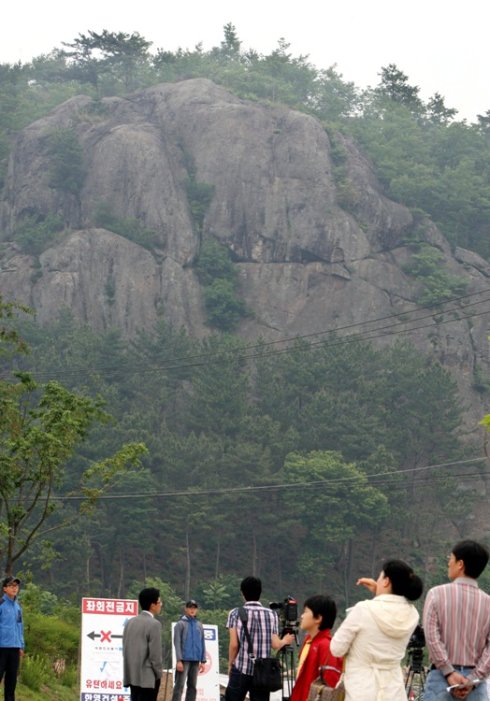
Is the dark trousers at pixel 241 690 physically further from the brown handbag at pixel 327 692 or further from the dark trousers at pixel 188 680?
the dark trousers at pixel 188 680

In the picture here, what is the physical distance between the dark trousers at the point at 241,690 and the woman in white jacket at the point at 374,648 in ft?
10.4

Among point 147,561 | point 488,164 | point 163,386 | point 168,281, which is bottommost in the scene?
point 147,561

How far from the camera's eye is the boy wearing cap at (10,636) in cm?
1369

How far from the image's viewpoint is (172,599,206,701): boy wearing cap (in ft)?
53.3

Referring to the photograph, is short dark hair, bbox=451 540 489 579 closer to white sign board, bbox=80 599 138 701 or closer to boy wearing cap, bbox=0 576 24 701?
boy wearing cap, bbox=0 576 24 701

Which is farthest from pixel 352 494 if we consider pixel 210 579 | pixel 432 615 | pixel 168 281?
pixel 432 615

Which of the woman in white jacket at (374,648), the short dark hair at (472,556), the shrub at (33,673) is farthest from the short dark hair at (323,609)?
the shrub at (33,673)

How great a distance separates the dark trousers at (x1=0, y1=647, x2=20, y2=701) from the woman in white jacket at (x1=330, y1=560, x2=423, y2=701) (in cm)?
659

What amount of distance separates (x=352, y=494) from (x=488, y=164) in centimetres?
4668

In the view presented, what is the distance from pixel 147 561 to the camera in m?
69.2

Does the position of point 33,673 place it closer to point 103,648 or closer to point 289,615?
point 103,648

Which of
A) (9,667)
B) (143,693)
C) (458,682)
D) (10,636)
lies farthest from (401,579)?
(9,667)

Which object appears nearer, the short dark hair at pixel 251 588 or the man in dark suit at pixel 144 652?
the short dark hair at pixel 251 588

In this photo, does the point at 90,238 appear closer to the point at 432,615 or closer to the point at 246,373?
the point at 246,373
